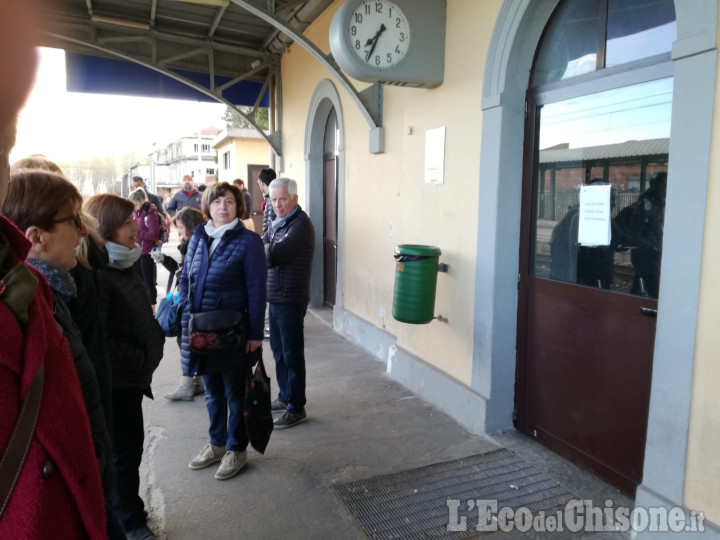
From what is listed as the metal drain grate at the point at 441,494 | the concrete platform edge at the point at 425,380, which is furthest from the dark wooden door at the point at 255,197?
the metal drain grate at the point at 441,494

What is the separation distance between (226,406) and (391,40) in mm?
2853

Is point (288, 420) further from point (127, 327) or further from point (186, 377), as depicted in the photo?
point (127, 327)

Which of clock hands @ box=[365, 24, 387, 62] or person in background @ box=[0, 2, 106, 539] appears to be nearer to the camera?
person in background @ box=[0, 2, 106, 539]

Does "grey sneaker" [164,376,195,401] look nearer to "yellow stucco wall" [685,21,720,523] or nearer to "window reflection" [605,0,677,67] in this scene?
"yellow stucco wall" [685,21,720,523]

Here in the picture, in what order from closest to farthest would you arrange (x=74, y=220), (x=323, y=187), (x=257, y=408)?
(x=74, y=220) → (x=257, y=408) → (x=323, y=187)

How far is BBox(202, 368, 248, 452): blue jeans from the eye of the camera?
3115 millimetres

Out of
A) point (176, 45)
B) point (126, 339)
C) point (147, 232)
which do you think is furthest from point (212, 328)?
point (176, 45)

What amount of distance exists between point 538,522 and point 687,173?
191cm

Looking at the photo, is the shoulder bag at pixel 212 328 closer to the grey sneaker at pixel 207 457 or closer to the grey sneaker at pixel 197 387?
the grey sneaker at pixel 207 457

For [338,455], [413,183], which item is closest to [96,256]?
[338,455]

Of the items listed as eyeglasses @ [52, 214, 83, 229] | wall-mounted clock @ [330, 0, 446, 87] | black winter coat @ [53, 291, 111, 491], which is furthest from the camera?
wall-mounted clock @ [330, 0, 446, 87]

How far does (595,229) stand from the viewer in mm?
2973

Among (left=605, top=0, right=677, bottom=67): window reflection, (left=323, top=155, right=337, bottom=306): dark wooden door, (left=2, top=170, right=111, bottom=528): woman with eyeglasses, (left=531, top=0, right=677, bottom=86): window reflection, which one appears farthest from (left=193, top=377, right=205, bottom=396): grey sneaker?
(left=605, top=0, right=677, bottom=67): window reflection

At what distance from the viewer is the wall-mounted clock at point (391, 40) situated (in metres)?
3.63
